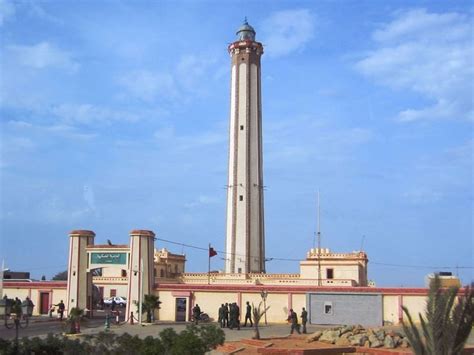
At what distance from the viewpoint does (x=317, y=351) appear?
20.5m

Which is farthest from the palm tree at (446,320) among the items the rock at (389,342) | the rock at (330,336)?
the rock at (330,336)

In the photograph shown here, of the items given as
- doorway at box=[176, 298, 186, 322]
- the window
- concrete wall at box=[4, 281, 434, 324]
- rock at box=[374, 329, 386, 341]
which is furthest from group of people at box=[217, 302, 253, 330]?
rock at box=[374, 329, 386, 341]

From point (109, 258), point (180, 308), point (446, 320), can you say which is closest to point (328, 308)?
point (180, 308)

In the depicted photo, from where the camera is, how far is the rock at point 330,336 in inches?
904

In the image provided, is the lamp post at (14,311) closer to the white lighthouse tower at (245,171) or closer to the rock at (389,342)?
the white lighthouse tower at (245,171)

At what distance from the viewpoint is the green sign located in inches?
1442

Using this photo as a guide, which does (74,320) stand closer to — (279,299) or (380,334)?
(279,299)

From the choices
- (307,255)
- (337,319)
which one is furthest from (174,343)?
(307,255)

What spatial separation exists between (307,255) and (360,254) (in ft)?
12.2

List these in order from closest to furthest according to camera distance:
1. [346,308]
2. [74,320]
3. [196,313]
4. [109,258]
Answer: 1. [74,320]
2. [196,313]
3. [346,308]
4. [109,258]

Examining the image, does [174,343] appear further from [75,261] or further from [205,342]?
[75,261]

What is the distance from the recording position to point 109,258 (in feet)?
121

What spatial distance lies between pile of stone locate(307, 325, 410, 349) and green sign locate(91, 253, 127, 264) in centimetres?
1593

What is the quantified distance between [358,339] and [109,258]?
18643 mm
